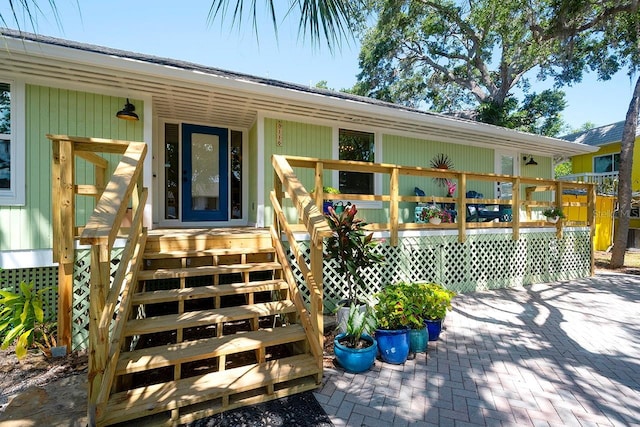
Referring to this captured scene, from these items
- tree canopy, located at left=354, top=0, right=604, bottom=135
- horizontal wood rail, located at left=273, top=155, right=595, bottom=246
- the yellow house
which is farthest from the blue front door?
the yellow house

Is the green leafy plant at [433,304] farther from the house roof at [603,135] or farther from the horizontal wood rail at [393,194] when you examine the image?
the house roof at [603,135]

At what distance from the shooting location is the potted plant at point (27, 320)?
10.3 feet

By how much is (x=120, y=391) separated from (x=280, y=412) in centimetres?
119

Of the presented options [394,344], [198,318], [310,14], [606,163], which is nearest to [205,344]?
[198,318]

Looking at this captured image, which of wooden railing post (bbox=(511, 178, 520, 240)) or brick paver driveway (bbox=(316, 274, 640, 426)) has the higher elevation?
wooden railing post (bbox=(511, 178, 520, 240))

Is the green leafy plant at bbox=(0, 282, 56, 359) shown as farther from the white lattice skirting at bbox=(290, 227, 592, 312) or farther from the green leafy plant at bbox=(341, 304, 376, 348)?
the green leafy plant at bbox=(341, 304, 376, 348)

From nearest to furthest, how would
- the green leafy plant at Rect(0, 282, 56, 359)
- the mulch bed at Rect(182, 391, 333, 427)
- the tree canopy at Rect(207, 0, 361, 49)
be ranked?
the tree canopy at Rect(207, 0, 361, 49) → the mulch bed at Rect(182, 391, 333, 427) → the green leafy plant at Rect(0, 282, 56, 359)

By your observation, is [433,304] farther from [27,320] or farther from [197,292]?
Result: [27,320]

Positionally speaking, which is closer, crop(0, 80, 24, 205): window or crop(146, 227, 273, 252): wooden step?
crop(146, 227, 273, 252): wooden step

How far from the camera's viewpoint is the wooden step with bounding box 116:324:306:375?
2303 millimetres

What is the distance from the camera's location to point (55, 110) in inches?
166

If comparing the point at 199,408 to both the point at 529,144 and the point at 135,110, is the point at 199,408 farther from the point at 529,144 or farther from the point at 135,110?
the point at 529,144

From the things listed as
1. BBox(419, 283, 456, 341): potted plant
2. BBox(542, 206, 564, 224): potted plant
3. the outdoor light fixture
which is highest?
the outdoor light fixture

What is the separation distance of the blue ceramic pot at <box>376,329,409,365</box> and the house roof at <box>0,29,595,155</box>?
11.8 feet
